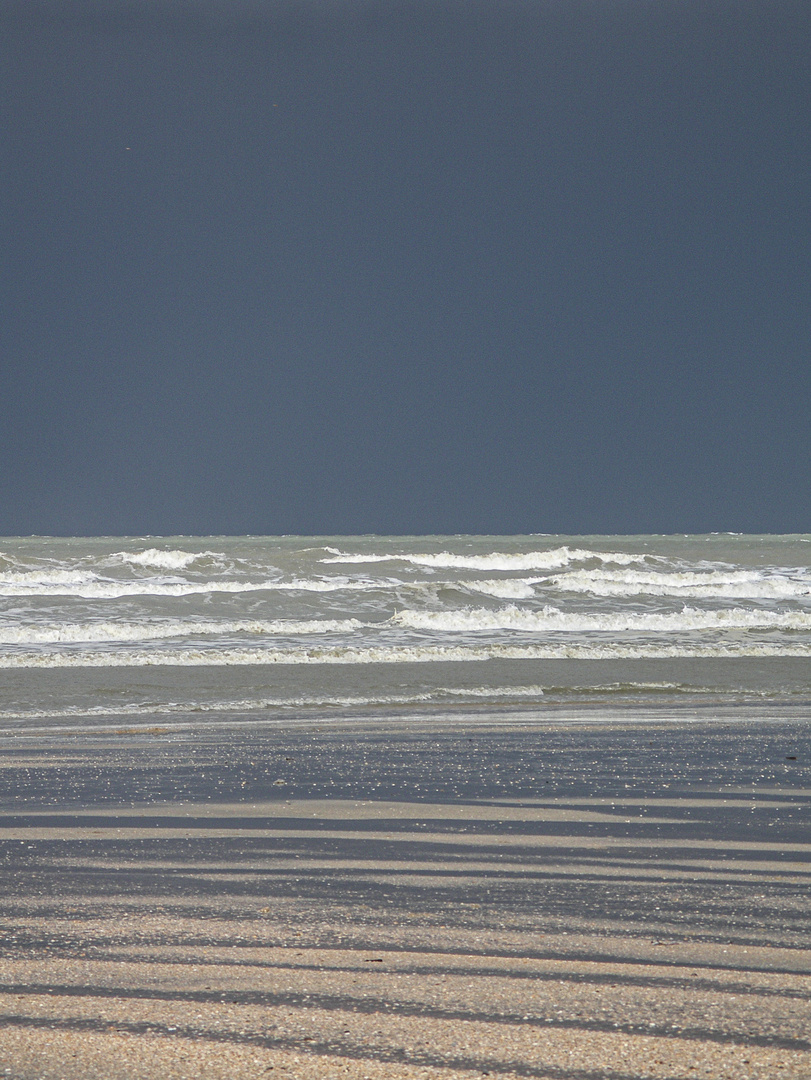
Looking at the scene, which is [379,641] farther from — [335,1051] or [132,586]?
[335,1051]

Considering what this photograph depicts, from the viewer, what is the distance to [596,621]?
55.7ft

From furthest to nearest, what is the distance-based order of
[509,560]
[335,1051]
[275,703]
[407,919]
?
[509,560], [275,703], [407,919], [335,1051]

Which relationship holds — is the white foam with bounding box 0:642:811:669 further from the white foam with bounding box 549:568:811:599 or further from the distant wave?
the distant wave

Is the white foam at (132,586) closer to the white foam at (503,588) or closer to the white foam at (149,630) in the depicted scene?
the white foam at (503,588)

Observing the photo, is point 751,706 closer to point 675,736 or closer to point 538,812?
point 675,736

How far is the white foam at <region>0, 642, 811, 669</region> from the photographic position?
12.4 meters

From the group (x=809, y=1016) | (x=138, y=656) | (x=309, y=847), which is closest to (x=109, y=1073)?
(x=809, y=1016)

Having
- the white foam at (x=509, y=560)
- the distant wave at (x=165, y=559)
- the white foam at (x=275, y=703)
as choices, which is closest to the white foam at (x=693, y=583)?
the white foam at (x=509, y=560)

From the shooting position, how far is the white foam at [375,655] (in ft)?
40.8

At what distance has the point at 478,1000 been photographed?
2.41m

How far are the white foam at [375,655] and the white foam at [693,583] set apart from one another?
805cm

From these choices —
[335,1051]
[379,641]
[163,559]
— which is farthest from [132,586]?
[335,1051]

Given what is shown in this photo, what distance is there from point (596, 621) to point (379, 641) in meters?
4.59

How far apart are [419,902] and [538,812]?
167cm
